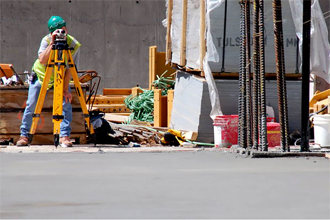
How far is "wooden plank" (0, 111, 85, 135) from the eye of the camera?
11.7 meters

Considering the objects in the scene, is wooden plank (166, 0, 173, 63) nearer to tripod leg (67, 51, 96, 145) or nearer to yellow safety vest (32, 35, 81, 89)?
yellow safety vest (32, 35, 81, 89)

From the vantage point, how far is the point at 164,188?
229 inches

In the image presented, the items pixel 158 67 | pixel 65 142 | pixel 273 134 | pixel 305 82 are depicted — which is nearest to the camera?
pixel 305 82

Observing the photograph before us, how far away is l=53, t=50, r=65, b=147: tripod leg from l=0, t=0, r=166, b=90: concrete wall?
9.19 meters

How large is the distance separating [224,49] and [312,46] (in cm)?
155

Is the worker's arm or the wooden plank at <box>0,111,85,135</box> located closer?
the worker's arm

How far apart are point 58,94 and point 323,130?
4.26 m

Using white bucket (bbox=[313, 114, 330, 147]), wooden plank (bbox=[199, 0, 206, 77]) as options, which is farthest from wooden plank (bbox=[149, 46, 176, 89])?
white bucket (bbox=[313, 114, 330, 147])

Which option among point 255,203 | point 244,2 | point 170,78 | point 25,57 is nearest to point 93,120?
point 244,2

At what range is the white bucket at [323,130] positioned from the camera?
1114 centimetres

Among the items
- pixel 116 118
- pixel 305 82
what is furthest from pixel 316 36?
pixel 116 118

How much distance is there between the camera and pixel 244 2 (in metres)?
10.2

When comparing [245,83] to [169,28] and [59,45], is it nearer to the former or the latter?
[59,45]

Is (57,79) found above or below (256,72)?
below
